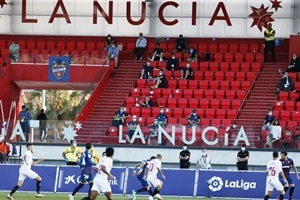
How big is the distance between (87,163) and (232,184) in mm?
6666

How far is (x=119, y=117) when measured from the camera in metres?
50.1

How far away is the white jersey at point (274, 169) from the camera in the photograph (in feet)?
119

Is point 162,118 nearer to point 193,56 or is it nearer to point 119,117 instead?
point 119,117

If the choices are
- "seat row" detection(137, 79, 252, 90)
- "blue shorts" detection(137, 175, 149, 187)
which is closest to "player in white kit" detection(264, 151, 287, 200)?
"blue shorts" detection(137, 175, 149, 187)

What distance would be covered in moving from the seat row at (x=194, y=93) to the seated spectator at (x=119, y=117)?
285cm

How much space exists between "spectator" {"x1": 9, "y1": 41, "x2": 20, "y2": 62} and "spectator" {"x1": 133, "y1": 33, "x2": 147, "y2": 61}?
17.8 feet

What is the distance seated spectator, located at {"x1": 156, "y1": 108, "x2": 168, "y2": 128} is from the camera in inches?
1891

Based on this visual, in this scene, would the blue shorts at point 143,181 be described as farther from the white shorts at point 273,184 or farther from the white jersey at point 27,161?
the white shorts at point 273,184

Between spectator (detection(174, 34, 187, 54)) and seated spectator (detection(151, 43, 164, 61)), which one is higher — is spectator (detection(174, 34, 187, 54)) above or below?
above

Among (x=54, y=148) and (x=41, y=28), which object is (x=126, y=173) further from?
(x=41, y=28)

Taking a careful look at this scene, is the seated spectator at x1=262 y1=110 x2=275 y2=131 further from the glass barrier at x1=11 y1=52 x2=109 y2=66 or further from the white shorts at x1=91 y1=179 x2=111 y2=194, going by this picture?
the white shorts at x1=91 y1=179 x2=111 y2=194

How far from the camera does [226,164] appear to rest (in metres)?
47.9

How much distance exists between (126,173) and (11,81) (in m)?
17.0

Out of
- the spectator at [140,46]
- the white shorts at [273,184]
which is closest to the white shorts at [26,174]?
the white shorts at [273,184]
